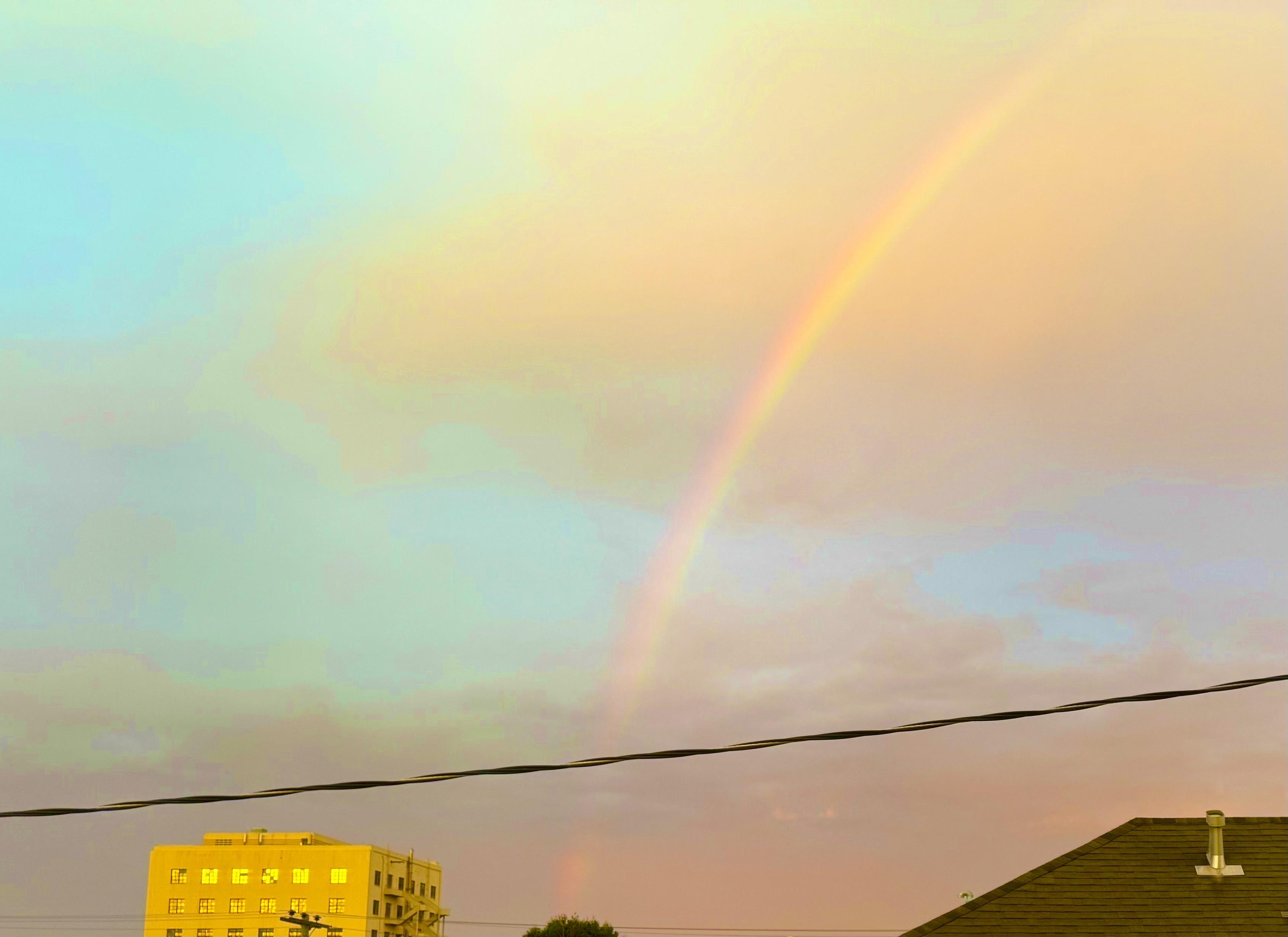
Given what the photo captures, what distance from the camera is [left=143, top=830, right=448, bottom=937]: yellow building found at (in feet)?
517

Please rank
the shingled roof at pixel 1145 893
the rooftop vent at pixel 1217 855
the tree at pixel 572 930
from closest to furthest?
1. the shingled roof at pixel 1145 893
2. the rooftop vent at pixel 1217 855
3. the tree at pixel 572 930

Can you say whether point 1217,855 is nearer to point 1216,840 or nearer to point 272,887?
point 1216,840

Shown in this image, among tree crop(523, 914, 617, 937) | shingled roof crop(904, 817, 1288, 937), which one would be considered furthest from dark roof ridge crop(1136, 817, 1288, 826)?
tree crop(523, 914, 617, 937)

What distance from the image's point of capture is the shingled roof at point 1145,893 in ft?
81.8

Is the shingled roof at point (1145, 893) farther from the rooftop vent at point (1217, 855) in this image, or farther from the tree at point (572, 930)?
the tree at point (572, 930)

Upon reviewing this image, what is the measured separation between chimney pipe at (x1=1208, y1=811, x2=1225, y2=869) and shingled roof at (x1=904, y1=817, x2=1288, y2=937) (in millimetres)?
325

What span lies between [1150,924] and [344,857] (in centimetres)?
14699

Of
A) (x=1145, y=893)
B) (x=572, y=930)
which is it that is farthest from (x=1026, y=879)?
(x=572, y=930)

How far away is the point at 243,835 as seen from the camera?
16662 centimetres

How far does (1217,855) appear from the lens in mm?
26609

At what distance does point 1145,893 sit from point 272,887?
15272cm

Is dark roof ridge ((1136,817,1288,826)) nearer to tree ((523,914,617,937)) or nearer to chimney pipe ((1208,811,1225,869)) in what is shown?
chimney pipe ((1208,811,1225,869))

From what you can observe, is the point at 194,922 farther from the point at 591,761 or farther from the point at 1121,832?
the point at 591,761

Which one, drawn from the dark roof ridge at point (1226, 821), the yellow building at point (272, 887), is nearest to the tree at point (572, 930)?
the yellow building at point (272, 887)
